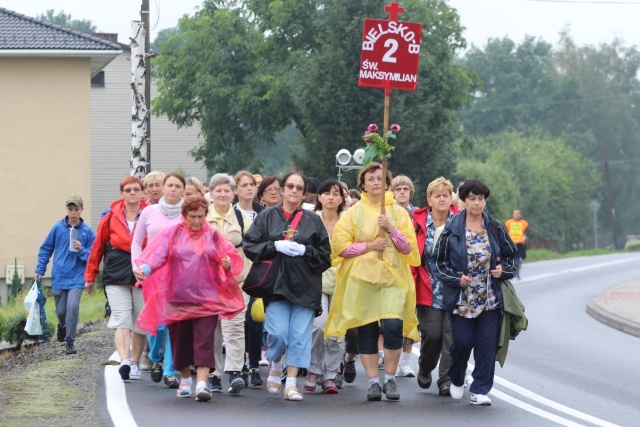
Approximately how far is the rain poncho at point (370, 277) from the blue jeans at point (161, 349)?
53.8 inches

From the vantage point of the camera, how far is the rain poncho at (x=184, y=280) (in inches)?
405

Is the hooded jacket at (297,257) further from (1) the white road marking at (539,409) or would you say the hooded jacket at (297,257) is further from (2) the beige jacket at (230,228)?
(1) the white road marking at (539,409)

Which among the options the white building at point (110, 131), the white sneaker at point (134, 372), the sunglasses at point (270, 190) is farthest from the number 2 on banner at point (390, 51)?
the white building at point (110, 131)

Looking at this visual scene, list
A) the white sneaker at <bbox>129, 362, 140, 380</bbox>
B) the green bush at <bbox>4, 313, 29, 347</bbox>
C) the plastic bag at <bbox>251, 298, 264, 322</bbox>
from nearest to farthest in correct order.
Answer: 1. the plastic bag at <bbox>251, 298, 264, 322</bbox>
2. the white sneaker at <bbox>129, 362, 140, 380</bbox>
3. the green bush at <bbox>4, 313, 29, 347</bbox>

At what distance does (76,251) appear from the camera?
14844mm

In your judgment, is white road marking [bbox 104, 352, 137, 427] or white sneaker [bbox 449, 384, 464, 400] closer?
white road marking [bbox 104, 352, 137, 427]

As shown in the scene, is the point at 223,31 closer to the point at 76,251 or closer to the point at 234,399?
the point at 76,251

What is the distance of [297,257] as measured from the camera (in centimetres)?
1063

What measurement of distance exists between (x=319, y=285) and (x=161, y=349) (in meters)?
1.76

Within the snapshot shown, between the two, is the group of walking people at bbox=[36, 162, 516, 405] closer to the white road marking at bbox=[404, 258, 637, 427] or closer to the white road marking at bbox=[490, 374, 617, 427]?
the white road marking at bbox=[404, 258, 637, 427]

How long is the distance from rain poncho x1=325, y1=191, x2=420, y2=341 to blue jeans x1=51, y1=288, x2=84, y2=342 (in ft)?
15.5

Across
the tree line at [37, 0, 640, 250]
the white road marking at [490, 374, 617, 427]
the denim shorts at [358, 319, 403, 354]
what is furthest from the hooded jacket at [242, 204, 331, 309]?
the tree line at [37, 0, 640, 250]

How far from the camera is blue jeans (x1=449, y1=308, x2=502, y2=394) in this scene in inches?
404

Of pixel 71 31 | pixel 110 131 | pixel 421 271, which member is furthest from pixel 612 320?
pixel 110 131
